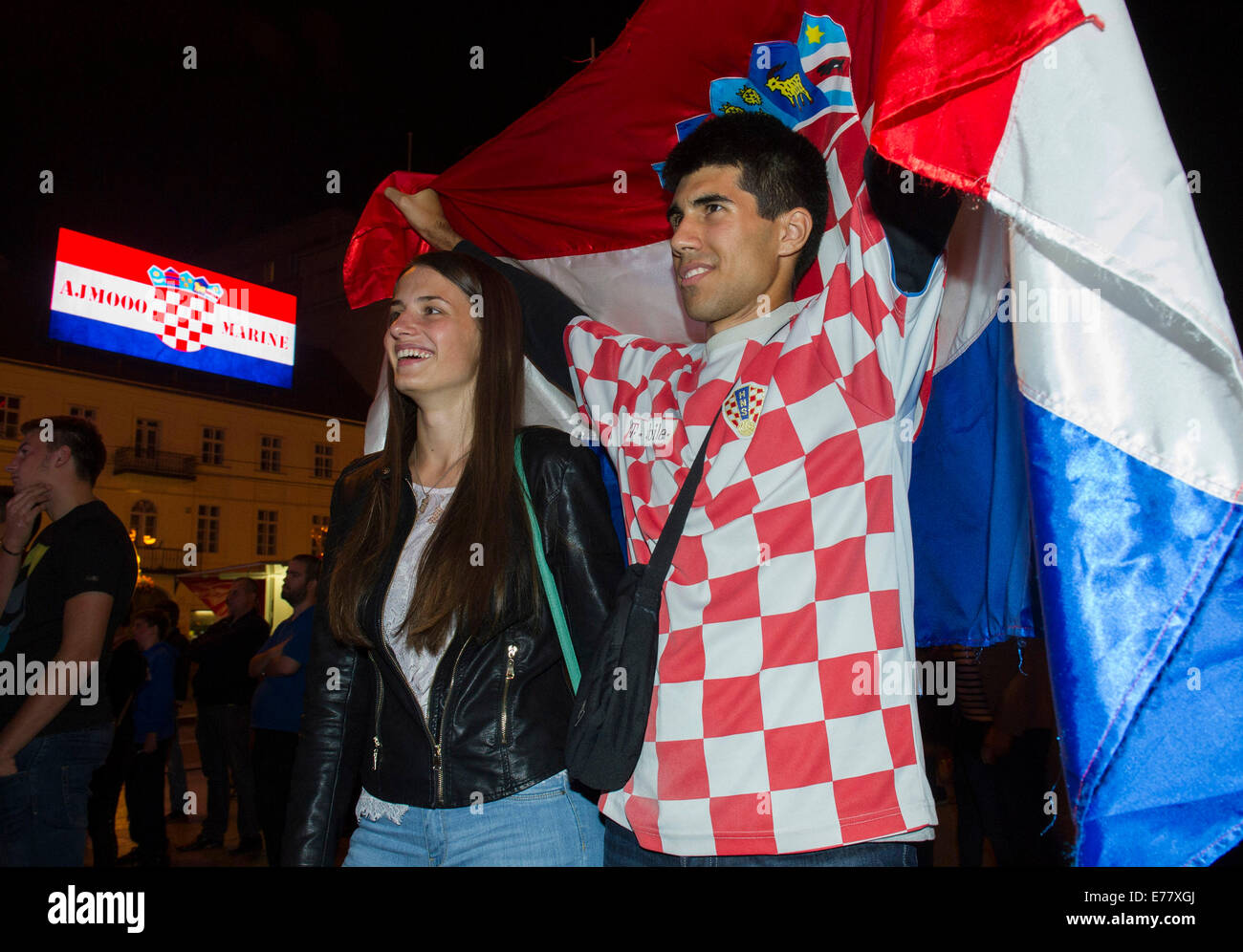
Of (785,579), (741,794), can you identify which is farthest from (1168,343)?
(741,794)

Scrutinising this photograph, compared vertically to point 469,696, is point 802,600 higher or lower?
higher

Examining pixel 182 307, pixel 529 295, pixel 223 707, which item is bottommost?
pixel 223 707

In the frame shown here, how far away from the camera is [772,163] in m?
1.75

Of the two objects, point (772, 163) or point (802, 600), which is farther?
point (772, 163)

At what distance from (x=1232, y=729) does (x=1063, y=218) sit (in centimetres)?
67

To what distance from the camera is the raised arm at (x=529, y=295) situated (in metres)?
2.17

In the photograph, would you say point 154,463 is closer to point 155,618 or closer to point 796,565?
point 155,618

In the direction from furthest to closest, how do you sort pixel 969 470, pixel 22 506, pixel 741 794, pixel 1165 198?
pixel 22 506 → pixel 969 470 → pixel 741 794 → pixel 1165 198

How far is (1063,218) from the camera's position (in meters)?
1.16

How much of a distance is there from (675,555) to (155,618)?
217 inches

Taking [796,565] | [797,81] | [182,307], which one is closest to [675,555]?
[796,565]

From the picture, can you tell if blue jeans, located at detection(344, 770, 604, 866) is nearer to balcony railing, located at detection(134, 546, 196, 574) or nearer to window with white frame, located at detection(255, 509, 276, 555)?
balcony railing, located at detection(134, 546, 196, 574)

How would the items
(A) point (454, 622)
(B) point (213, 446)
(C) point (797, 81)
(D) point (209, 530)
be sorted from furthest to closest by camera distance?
(D) point (209, 530), (B) point (213, 446), (C) point (797, 81), (A) point (454, 622)
